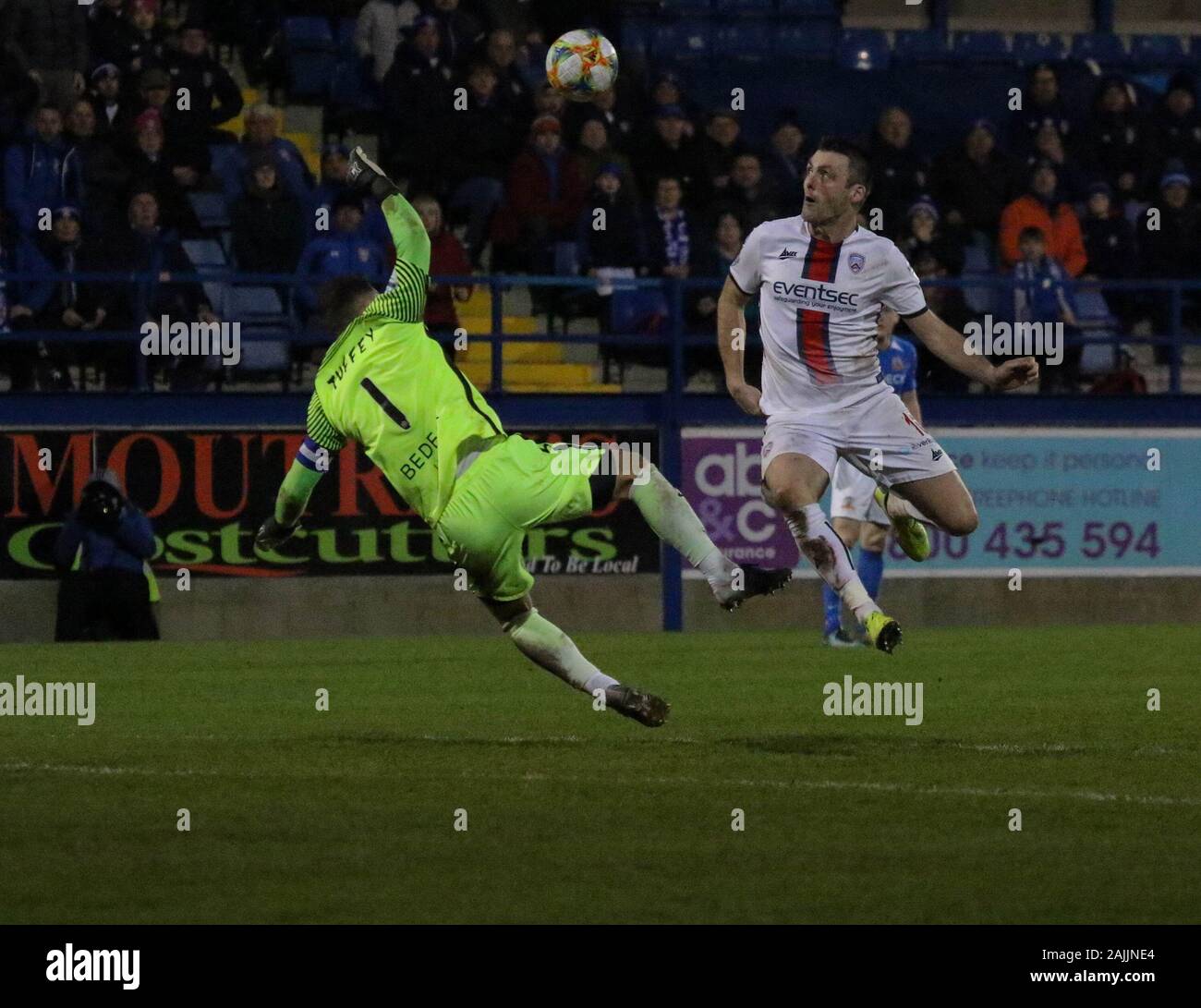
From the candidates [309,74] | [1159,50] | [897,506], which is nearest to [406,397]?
[897,506]

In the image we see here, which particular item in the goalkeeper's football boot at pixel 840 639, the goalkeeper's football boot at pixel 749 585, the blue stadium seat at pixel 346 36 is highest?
the blue stadium seat at pixel 346 36

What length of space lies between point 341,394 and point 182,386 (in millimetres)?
8410

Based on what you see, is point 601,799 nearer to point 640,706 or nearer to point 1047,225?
point 640,706

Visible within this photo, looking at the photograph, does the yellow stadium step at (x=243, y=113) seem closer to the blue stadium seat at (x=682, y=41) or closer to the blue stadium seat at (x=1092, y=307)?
the blue stadium seat at (x=682, y=41)

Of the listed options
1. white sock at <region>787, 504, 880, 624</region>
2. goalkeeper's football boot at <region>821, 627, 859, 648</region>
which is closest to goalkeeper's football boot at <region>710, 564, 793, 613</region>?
white sock at <region>787, 504, 880, 624</region>

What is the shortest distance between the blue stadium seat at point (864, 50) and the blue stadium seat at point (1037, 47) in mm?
1365

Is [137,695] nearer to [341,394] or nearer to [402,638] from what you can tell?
[341,394]

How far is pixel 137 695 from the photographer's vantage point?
1283 cm

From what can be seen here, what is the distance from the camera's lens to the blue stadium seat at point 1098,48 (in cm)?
2577

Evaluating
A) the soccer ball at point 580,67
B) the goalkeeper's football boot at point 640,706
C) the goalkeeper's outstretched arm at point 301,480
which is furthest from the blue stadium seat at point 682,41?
the goalkeeper's football boot at point 640,706

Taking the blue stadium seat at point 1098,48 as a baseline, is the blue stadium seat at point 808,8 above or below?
above

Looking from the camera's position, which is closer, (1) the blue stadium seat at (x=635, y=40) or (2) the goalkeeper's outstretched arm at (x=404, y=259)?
(2) the goalkeeper's outstretched arm at (x=404, y=259)

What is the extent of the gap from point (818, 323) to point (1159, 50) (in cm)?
1613

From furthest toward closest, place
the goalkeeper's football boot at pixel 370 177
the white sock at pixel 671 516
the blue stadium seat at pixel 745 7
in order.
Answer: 1. the blue stadium seat at pixel 745 7
2. the goalkeeper's football boot at pixel 370 177
3. the white sock at pixel 671 516
